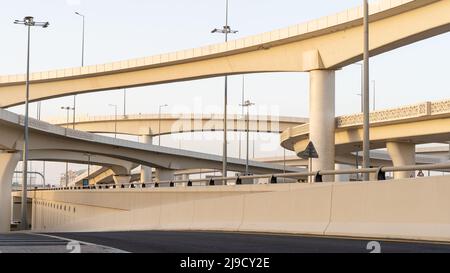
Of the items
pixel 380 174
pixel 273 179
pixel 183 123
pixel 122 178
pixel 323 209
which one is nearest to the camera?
pixel 380 174

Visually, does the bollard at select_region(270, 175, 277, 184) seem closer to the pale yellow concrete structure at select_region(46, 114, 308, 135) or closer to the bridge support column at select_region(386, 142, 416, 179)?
the bridge support column at select_region(386, 142, 416, 179)

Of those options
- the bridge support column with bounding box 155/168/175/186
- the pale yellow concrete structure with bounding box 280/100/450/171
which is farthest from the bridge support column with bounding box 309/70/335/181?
the bridge support column with bounding box 155/168/175/186

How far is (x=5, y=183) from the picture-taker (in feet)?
222

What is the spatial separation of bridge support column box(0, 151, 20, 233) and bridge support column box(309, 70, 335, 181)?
35.2 m

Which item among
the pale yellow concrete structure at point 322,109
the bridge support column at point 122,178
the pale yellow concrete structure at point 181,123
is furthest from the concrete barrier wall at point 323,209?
the bridge support column at point 122,178

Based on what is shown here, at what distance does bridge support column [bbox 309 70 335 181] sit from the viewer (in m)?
42.6

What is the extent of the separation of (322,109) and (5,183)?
37.5m

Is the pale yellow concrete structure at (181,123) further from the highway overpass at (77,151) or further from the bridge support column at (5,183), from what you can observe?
the bridge support column at (5,183)

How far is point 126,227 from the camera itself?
1593 inches

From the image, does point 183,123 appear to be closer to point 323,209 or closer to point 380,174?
point 323,209

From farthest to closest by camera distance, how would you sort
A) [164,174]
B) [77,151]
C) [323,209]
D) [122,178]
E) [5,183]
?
[122,178]
[164,174]
[77,151]
[5,183]
[323,209]

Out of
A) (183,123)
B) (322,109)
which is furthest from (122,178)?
(322,109)
